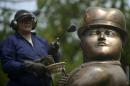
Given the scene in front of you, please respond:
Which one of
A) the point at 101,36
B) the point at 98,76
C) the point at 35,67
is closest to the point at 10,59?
the point at 35,67

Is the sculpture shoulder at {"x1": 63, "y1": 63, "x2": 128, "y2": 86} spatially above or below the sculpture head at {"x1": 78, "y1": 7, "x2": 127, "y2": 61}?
below

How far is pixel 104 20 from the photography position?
360cm

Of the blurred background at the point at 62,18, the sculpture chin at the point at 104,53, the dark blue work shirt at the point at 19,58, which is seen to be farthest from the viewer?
the blurred background at the point at 62,18

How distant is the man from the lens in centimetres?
408

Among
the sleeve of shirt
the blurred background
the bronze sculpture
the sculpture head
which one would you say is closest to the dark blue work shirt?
the sleeve of shirt

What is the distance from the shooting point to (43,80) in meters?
4.06

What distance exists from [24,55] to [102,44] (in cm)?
81

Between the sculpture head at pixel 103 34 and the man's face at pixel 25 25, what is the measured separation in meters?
0.65

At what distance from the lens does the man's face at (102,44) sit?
11.6 feet

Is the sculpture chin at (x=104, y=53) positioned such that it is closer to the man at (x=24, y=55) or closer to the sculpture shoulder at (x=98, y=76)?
the sculpture shoulder at (x=98, y=76)

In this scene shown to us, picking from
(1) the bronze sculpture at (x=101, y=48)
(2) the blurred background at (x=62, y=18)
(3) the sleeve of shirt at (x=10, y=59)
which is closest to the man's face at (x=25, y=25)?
(3) the sleeve of shirt at (x=10, y=59)

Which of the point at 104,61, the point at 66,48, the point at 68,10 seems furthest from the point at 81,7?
the point at 104,61

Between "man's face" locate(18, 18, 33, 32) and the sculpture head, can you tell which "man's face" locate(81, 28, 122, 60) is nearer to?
the sculpture head

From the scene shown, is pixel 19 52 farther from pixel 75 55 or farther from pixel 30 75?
pixel 75 55
